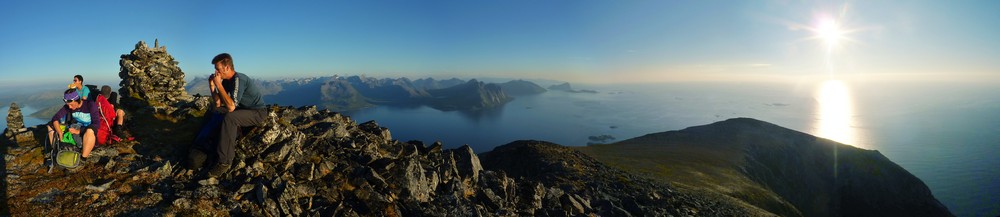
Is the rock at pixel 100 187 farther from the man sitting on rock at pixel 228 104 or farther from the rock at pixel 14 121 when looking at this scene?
the rock at pixel 14 121

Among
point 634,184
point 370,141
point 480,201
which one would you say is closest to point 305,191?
point 370,141

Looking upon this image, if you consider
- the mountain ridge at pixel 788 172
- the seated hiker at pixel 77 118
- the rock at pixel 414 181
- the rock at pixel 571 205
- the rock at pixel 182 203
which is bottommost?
the mountain ridge at pixel 788 172

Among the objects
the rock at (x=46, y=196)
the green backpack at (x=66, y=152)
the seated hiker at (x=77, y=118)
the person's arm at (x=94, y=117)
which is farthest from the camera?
the person's arm at (x=94, y=117)

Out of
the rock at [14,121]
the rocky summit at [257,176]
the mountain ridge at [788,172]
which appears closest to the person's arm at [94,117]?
the rocky summit at [257,176]

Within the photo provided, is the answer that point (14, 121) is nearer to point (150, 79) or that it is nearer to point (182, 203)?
point (150, 79)

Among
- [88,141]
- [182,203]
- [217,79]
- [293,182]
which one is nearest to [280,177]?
[293,182]

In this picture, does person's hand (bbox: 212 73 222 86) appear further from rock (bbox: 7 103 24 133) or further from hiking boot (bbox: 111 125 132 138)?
rock (bbox: 7 103 24 133)

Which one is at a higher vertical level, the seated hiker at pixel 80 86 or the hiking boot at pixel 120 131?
the seated hiker at pixel 80 86
